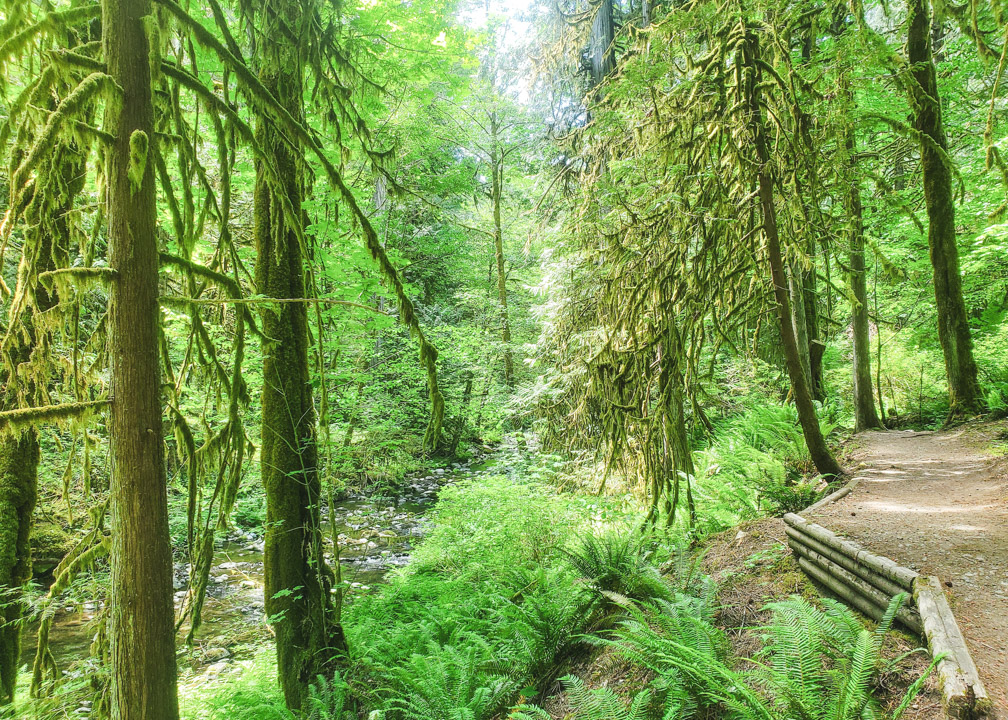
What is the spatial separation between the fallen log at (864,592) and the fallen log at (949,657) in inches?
3.4

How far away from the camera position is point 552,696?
3.49 meters

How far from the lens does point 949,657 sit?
6.84 ft

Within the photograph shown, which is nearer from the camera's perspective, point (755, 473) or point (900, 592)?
point (900, 592)

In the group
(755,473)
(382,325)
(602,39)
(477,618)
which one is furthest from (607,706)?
(602,39)

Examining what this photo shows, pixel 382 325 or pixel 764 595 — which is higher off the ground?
pixel 382 325

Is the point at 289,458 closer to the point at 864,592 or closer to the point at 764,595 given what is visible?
the point at 764,595

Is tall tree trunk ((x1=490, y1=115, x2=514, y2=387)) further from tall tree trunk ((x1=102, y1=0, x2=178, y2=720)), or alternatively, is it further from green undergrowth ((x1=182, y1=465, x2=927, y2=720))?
tall tree trunk ((x1=102, y1=0, x2=178, y2=720))

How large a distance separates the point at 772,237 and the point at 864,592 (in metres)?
3.27

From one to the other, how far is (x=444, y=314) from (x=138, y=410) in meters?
14.4

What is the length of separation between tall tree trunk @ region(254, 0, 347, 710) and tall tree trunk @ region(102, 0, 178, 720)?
6.46 feet

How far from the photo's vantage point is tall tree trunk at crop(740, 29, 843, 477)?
4496mm

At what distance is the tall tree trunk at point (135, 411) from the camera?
1.84 m

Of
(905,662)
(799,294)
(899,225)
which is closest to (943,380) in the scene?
(899,225)

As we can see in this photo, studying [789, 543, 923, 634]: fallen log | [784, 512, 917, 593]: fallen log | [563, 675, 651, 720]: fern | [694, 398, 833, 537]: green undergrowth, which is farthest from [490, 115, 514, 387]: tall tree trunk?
[563, 675, 651, 720]: fern
